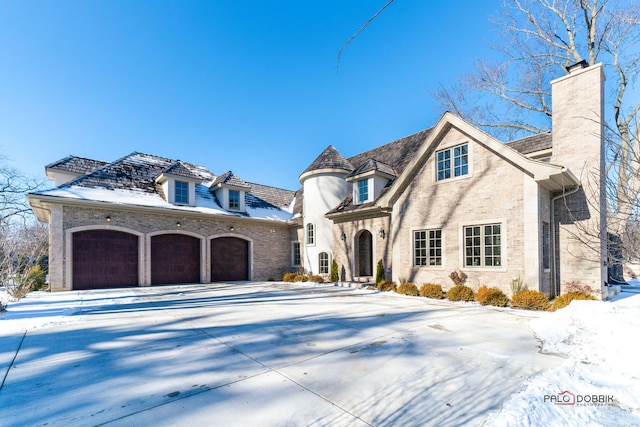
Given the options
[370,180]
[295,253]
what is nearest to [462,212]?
[370,180]

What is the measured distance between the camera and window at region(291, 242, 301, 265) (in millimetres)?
20391

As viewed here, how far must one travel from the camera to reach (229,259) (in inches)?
717

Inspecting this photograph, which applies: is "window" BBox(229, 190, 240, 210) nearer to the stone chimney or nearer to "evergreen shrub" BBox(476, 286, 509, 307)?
"evergreen shrub" BBox(476, 286, 509, 307)

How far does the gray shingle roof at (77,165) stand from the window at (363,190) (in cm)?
1474

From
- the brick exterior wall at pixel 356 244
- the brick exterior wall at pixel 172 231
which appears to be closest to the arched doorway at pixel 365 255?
the brick exterior wall at pixel 356 244

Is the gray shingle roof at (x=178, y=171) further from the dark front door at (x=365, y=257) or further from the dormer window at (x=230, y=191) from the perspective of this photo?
the dark front door at (x=365, y=257)

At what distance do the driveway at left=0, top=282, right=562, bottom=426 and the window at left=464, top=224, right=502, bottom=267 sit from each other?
120 inches

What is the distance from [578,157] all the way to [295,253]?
15.6 meters

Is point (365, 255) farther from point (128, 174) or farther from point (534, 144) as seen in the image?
point (128, 174)

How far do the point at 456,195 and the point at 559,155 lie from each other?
3.49 m

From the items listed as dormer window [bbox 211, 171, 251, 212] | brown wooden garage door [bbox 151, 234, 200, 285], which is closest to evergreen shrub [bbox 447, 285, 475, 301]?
dormer window [bbox 211, 171, 251, 212]

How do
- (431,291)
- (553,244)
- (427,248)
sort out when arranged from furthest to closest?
(427,248)
(431,291)
(553,244)

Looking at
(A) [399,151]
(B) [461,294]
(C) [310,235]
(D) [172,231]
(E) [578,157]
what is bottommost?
(B) [461,294]

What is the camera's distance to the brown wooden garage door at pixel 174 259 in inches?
615
